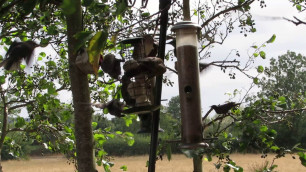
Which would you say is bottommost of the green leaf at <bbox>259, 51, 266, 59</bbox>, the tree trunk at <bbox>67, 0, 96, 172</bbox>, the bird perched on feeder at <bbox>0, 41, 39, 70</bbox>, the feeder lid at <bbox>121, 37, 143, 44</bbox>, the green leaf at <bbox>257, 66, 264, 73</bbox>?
the tree trunk at <bbox>67, 0, 96, 172</bbox>

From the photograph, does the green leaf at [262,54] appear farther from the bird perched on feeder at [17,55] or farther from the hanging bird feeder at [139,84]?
the bird perched on feeder at [17,55]

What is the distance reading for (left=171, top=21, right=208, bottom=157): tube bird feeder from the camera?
1.67 meters

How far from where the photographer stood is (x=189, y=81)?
1.74 metres

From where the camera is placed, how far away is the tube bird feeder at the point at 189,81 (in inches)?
65.7

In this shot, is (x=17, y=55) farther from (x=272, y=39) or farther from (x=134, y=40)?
(x=272, y=39)

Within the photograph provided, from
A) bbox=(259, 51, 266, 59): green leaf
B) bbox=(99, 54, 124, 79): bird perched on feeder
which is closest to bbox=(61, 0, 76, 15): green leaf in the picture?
bbox=(99, 54, 124, 79): bird perched on feeder

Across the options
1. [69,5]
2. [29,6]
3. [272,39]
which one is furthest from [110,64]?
[272,39]

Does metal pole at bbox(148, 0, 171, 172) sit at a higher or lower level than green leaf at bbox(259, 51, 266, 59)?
lower

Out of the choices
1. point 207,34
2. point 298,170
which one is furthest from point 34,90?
point 298,170

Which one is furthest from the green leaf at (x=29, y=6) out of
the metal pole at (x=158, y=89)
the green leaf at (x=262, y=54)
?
the green leaf at (x=262, y=54)

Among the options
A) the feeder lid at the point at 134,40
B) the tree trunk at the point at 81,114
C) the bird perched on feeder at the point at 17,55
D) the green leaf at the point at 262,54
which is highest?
the green leaf at the point at 262,54

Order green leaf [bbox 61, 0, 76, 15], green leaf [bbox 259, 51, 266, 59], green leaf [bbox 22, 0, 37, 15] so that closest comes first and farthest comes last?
green leaf [bbox 61, 0, 76, 15]
green leaf [bbox 22, 0, 37, 15]
green leaf [bbox 259, 51, 266, 59]

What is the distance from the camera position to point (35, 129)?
10.5 ft

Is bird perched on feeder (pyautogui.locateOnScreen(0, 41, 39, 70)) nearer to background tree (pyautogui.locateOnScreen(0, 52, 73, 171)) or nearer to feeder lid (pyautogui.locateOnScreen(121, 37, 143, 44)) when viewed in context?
feeder lid (pyautogui.locateOnScreen(121, 37, 143, 44))
